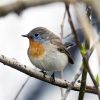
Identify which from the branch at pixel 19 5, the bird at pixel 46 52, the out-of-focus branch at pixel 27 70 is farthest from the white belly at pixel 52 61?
the branch at pixel 19 5

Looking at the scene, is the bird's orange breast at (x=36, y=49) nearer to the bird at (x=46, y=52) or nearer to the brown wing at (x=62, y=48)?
the bird at (x=46, y=52)

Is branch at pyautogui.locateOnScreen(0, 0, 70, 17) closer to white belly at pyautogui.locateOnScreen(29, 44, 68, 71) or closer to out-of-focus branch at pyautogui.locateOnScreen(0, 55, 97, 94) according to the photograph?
out-of-focus branch at pyautogui.locateOnScreen(0, 55, 97, 94)

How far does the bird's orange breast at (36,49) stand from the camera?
147 inches

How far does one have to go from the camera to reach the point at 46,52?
12.5ft

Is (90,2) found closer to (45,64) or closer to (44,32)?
(45,64)

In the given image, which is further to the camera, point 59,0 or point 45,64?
point 45,64

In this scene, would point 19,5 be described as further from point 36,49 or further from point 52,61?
point 36,49

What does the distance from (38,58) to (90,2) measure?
297 cm

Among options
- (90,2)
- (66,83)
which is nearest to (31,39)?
(66,83)

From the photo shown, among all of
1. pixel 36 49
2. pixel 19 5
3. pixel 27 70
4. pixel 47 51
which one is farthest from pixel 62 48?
pixel 19 5

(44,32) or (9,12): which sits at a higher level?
(9,12)

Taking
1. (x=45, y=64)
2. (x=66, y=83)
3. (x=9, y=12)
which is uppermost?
(x=9, y=12)

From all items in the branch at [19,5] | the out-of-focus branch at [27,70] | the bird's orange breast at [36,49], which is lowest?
the bird's orange breast at [36,49]

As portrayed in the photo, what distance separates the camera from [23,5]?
2.21 ft
